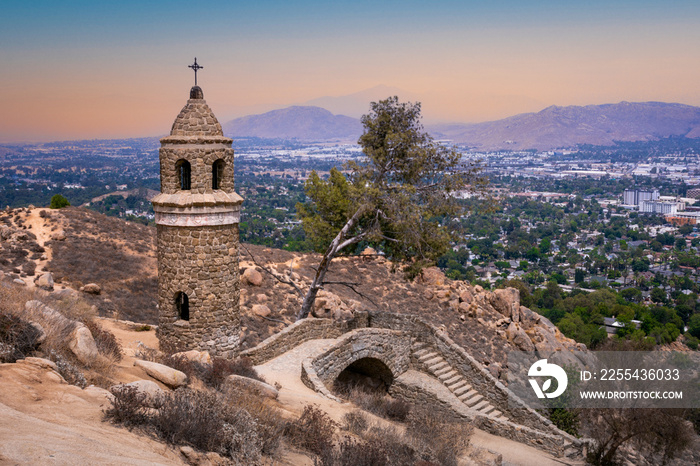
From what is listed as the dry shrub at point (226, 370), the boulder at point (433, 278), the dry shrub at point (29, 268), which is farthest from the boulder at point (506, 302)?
the dry shrub at point (29, 268)

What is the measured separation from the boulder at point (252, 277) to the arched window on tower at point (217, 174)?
10.7m

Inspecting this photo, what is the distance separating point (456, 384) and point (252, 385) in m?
8.55

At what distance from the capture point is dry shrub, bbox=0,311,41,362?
6.62 m

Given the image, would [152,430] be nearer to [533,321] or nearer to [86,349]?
[86,349]

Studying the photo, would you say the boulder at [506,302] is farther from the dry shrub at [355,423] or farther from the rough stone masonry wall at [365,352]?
the dry shrub at [355,423]

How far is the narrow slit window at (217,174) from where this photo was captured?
12398 millimetres

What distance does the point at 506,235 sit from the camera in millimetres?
91688

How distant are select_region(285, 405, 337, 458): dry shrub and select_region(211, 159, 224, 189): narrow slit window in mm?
6118

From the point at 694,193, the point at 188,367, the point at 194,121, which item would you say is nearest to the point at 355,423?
the point at 188,367

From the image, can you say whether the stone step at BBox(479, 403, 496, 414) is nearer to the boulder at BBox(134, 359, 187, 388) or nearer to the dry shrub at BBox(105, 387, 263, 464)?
the boulder at BBox(134, 359, 187, 388)

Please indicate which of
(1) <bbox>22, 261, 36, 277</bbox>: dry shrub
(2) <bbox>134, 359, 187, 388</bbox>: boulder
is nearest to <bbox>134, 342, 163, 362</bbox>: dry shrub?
(2) <bbox>134, 359, 187, 388</bbox>: boulder

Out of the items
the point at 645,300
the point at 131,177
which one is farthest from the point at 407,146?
the point at 131,177

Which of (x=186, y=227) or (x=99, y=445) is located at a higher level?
(x=186, y=227)

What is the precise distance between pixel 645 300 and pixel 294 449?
56364 millimetres
